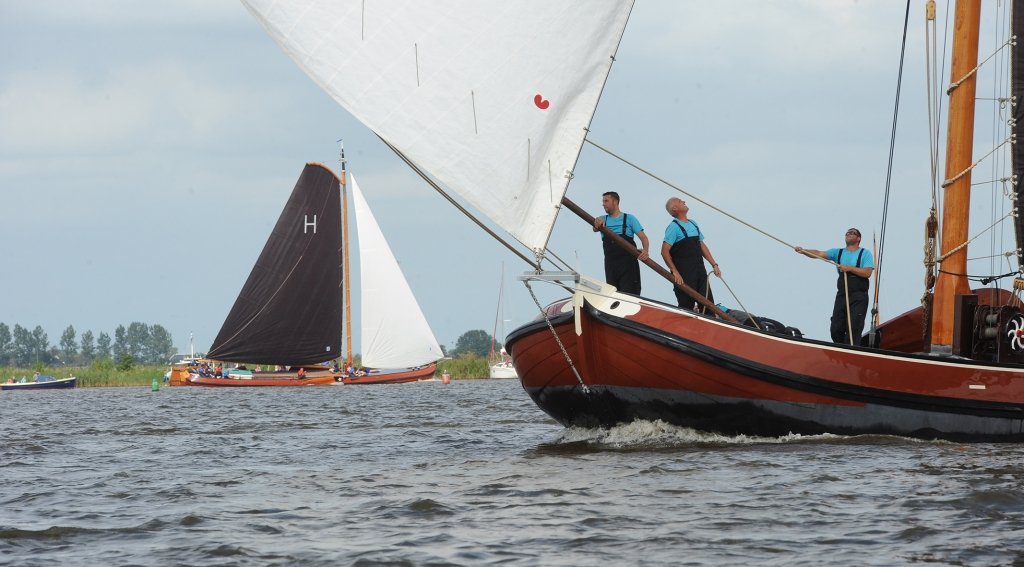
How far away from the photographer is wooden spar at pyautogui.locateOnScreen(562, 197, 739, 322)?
37.4 feet

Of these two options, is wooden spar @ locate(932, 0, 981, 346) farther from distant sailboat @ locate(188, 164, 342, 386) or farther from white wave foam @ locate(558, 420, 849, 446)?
distant sailboat @ locate(188, 164, 342, 386)

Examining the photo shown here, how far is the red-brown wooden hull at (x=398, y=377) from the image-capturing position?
54.3 meters

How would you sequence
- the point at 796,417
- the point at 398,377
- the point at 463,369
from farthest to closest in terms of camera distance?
the point at 463,369 < the point at 398,377 < the point at 796,417

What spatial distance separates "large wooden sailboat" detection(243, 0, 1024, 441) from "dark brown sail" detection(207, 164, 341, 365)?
3742 cm

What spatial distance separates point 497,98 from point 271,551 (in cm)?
483

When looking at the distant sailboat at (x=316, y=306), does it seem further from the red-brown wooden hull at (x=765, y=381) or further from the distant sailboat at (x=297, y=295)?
the red-brown wooden hull at (x=765, y=381)

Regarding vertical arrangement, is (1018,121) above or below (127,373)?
above

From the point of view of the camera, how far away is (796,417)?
11875 mm

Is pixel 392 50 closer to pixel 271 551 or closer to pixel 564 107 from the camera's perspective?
pixel 564 107

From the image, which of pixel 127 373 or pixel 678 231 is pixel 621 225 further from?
pixel 127 373

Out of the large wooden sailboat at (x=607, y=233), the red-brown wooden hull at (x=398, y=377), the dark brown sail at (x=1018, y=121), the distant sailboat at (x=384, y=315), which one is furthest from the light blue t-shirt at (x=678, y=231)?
the red-brown wooden hull at (x=398, y=377)

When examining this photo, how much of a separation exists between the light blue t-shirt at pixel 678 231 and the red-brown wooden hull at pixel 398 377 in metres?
42.7

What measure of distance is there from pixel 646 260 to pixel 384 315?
4160cm

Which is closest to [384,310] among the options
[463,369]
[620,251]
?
[463,369]
